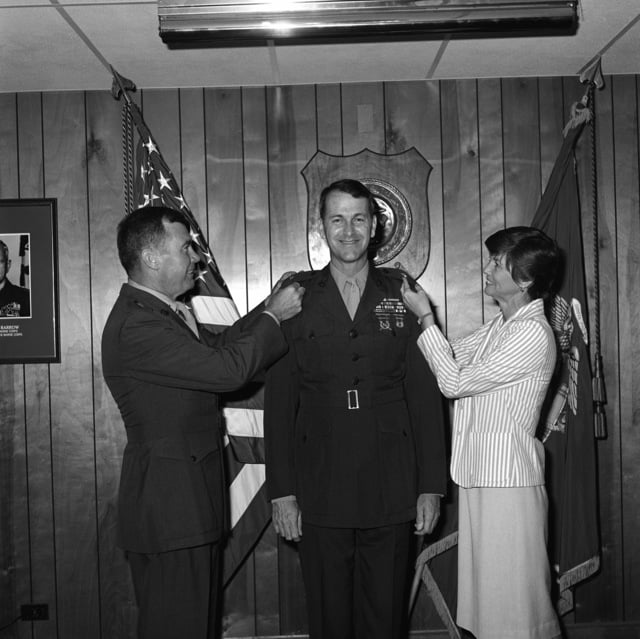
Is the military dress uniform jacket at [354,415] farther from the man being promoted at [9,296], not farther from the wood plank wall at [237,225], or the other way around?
the man being promoted at [9,296]

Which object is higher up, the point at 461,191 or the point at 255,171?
the point at 255,171

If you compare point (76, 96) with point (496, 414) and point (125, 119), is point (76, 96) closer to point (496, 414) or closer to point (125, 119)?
point (125, 119)

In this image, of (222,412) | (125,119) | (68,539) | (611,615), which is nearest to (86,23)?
(125,119)

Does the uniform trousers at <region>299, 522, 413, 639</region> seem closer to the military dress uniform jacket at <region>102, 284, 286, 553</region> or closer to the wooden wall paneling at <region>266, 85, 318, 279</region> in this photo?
the military dress uniform jacket at <region>102, 284, 286, 553</region>

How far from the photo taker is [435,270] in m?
3.14

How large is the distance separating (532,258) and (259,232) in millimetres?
1296

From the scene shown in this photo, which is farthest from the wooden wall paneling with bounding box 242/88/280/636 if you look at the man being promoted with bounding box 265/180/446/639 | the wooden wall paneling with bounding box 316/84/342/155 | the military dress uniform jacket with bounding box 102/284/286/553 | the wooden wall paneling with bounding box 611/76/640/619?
the wooden wall paneling with bounding box 611/76/640/619

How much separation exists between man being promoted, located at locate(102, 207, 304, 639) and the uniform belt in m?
0.22

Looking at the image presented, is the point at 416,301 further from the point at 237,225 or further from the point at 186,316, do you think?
the point at 237,225

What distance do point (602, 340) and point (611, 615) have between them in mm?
1216

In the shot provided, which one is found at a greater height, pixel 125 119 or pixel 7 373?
pixel 125 119

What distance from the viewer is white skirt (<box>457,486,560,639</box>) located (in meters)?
2.18

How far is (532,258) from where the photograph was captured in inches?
89.4

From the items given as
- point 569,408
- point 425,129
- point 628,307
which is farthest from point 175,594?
point 628,307
